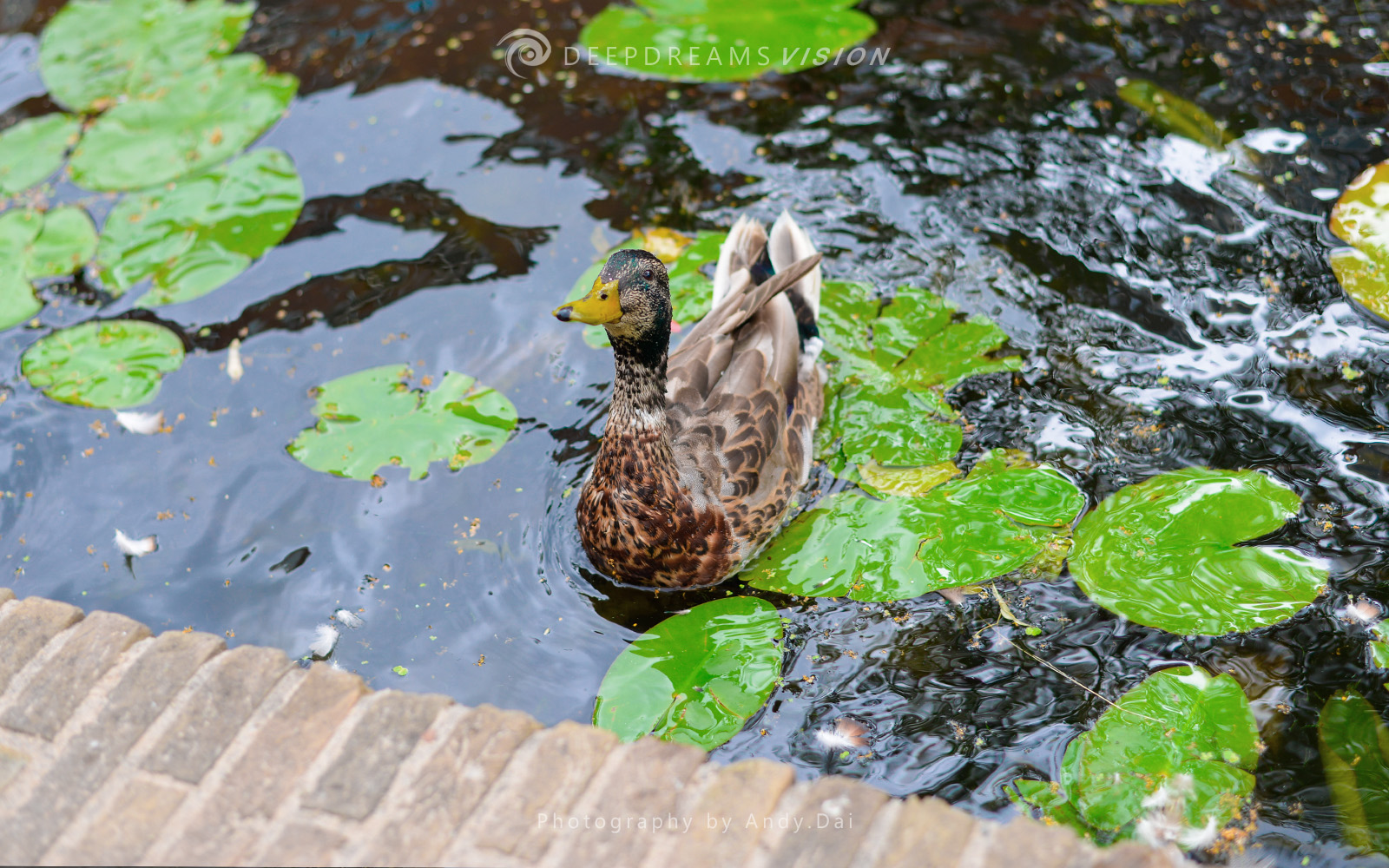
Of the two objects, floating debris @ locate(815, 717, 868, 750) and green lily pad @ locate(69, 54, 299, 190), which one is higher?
green lily pad @ locate(69, 54, 299, 190)

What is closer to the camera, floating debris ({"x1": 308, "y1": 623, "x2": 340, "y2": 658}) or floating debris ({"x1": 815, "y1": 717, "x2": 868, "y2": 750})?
floating debris ({"x1": 815, "y1": 717, "x2": 868, "y2": 750})

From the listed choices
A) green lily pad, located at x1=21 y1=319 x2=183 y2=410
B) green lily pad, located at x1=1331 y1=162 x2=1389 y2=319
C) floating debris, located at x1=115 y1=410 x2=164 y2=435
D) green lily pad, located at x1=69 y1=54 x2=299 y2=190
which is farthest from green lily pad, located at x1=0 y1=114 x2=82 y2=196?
green lily pad, located at x1=1331 y1=162 x2=1389 y2=319

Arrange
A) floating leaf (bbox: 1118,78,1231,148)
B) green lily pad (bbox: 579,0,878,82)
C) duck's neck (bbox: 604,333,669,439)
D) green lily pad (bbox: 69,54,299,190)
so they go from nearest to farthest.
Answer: duck's neck (bbox: 604,333,669,439), floating leaf (bbox: 1118,78,1231,148), green lily pad (bbox: 69,54,299,190), green lily pad (bbox: 579,0,878,82)

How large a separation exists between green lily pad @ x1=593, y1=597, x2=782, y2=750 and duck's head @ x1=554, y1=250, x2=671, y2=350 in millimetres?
1057

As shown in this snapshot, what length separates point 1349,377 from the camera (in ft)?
13.9

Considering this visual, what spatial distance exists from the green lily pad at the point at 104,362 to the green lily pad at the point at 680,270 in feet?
6.50

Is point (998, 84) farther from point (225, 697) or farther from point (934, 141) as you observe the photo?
point (225, 697)

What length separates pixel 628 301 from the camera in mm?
3361

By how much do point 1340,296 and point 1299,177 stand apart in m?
0.86

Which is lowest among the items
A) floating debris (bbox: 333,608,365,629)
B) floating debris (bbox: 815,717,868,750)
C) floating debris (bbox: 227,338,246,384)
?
floating debris (bbox: 815,717,868,750)

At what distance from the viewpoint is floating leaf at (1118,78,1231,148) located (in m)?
5.31

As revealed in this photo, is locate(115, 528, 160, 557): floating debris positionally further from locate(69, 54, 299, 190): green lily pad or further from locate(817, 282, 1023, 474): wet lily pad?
locate(817, 282, 1023, 474): wet lily pad

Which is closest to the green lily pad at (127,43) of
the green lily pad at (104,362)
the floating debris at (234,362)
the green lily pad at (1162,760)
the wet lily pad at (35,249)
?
the wet lily pad at (35,249)

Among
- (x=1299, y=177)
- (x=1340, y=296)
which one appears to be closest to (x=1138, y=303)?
(x=1340, y=296)
